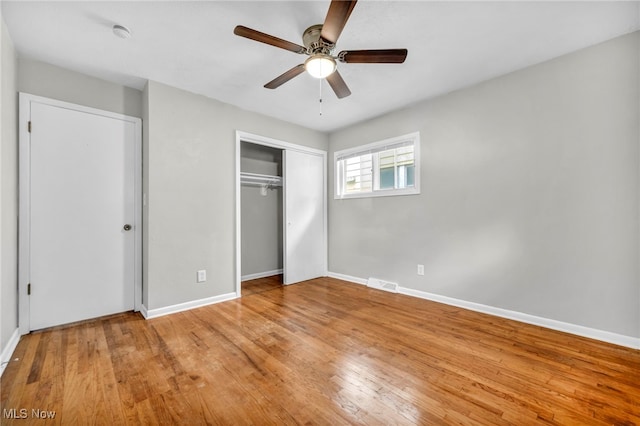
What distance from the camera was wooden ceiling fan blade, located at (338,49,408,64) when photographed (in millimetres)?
1847

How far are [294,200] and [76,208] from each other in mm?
2586

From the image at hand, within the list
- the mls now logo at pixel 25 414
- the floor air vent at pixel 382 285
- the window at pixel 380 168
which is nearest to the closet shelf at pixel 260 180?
the window at pixel 380 168

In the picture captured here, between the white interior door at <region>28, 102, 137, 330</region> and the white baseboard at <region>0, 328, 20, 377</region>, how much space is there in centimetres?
23

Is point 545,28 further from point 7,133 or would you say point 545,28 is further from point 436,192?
point 7,133

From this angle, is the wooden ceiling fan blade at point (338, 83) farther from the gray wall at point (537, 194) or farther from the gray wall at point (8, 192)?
the gray wall at point (8, 192)

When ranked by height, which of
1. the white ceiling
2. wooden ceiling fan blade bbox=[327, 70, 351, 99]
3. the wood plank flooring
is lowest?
the wood plank flooring

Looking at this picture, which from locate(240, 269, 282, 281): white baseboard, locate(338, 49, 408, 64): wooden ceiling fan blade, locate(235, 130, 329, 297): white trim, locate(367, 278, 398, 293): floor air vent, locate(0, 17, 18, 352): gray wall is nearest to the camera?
locate(338, 49, 408, 64): wooden ceiling fan blade

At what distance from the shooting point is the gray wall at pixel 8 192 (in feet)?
6.54

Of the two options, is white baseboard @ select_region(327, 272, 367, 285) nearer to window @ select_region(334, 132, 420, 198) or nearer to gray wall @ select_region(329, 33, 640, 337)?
gray wall @ select_region(329, 33, 640, 337)

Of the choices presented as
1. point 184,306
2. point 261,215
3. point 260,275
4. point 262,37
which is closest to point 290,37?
point 262,37

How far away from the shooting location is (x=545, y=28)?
6.81 feet

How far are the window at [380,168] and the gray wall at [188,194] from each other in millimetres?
1758

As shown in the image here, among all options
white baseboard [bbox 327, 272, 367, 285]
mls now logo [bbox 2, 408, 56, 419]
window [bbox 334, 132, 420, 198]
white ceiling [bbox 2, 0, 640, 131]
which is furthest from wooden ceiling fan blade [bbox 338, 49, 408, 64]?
white baseboard [bbox 327, 272, 367, 285]

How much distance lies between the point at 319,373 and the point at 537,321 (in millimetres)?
2210
